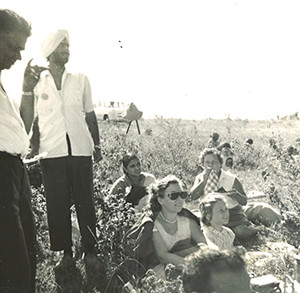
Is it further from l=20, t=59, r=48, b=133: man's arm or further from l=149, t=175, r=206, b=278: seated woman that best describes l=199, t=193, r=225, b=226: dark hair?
l=20, t=59, r=48, b=133: man's arm

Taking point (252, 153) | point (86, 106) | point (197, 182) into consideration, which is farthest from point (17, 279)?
point (252, 153)

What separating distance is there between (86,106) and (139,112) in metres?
14.3

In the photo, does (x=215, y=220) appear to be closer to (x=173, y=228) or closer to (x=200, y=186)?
(x=173, y=228)

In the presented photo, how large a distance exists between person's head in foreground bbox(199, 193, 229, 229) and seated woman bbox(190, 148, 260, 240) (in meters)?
1.10

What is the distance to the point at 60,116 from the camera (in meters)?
3.94

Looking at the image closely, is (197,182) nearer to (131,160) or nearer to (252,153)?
(131,160)

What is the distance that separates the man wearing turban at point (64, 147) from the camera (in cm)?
393

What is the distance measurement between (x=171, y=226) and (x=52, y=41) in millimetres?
1810

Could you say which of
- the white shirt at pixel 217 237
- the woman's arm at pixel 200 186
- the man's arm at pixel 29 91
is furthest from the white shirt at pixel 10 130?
the woman's arm at pixel 200 186

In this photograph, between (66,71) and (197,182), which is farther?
(197,182)

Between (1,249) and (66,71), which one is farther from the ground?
(66,71)

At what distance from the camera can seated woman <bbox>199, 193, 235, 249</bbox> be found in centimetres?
409

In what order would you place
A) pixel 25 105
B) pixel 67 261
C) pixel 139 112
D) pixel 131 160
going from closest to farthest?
pixel 25 105, pixel 67 261, pixel 131 160, pixel 139 112

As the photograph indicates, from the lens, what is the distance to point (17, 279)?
102 inches
